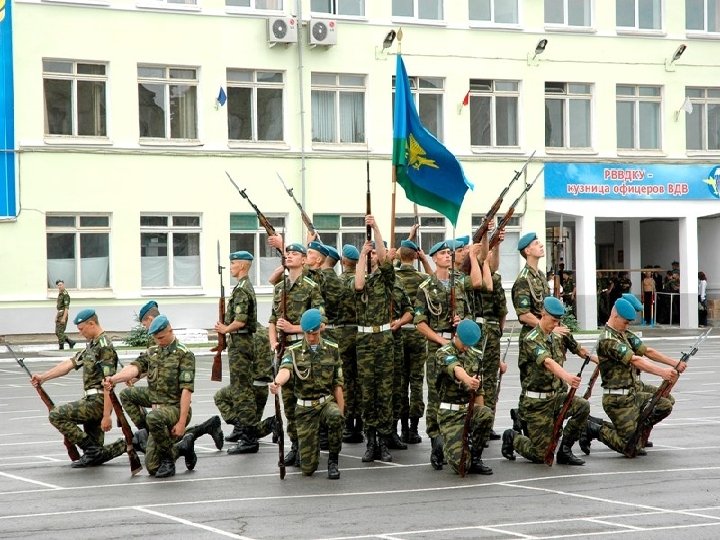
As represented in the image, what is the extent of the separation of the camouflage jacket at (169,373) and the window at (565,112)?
99.8ft

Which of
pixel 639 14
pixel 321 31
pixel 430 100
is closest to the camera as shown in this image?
pixel 321 31

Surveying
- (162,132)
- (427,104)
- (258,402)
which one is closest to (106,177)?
(162,132)

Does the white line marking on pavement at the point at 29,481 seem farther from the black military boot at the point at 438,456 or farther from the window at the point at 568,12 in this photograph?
the window at the point at 568,12

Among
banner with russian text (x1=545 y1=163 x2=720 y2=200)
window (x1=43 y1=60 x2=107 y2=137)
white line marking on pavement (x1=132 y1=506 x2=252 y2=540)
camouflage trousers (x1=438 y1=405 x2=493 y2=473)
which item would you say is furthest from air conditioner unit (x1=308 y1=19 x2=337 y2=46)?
white line marking on pavement (x1=132 y1=506 x2=252 y2=540)

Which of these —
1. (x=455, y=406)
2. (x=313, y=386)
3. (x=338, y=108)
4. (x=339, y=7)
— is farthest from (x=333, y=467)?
(x=339, y=7)

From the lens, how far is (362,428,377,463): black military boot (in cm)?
1498

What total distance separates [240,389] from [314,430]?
2334 millimetres

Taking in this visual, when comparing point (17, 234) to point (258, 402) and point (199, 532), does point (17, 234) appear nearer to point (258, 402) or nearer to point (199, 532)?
point (258, 402)

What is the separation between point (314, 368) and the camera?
46.6ft

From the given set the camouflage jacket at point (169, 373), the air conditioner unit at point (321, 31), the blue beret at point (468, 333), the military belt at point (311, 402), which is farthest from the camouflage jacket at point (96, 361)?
the air conditioner unit at point (321, 31)

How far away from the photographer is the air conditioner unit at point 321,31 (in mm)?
39406

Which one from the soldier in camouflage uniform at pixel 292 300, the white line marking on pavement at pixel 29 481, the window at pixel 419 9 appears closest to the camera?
the white line marking on pavement at pixel 29 481

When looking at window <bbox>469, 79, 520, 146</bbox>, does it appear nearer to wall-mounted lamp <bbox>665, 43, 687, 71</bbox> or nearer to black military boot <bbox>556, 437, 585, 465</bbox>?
wall-mounted lamp <bbox>665, 43, 687, 71</bbox>

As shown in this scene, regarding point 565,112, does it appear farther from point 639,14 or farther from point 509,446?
point 509,446
